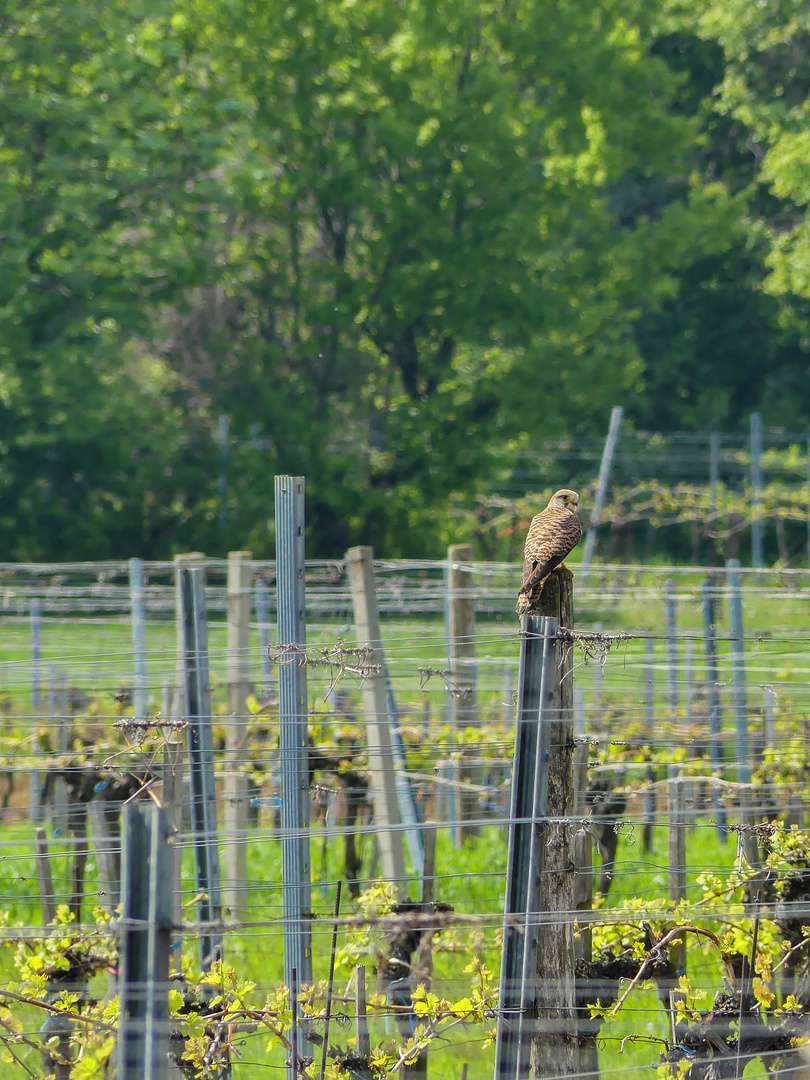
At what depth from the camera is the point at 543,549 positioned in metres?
3.53

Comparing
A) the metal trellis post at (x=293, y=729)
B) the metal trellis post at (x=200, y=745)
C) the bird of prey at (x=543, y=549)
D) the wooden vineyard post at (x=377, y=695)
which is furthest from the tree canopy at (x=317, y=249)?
the bird of prey at (x=543, y=549)

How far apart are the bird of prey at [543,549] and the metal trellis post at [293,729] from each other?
0.72 m

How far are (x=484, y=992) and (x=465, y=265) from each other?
58.8 ft

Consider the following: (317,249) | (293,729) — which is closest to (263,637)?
(293,729)

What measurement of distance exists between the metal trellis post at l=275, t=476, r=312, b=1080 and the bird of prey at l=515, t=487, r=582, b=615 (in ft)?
2.36

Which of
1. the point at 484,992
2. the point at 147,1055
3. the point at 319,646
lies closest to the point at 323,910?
the point at 319,646

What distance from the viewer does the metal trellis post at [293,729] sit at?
3.76 m

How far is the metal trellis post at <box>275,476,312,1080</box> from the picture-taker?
3764 mm

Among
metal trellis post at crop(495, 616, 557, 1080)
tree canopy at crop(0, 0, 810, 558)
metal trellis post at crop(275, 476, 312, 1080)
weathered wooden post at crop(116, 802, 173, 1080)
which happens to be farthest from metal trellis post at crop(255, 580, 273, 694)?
tree canopy at crop(0, 0, 810, 558)

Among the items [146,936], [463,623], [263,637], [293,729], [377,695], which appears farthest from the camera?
[263,637]

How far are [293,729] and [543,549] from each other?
3.28 feet

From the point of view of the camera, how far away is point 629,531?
23.7 metres

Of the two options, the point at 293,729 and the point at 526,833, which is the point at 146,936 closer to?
the point at 526,833

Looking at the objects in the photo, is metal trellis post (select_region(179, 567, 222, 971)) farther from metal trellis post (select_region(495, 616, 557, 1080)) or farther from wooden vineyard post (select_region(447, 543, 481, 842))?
wooden vineyard post (select_region(447, 543, 481, 842))
